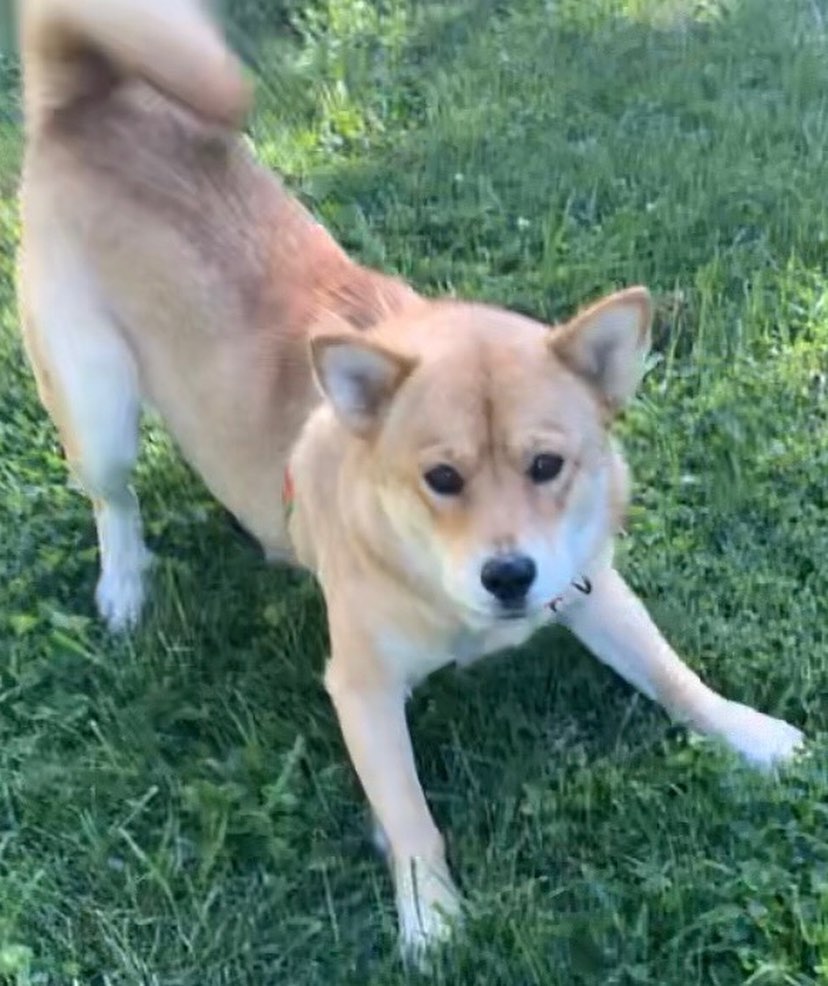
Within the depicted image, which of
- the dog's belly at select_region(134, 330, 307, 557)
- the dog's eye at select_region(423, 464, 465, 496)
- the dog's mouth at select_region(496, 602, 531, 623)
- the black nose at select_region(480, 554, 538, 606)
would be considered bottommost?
the dog's belly at select_region(134, 330, 307, 557)

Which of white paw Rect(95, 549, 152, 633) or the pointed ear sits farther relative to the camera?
white paw Rect(95, 549, 152, 633)

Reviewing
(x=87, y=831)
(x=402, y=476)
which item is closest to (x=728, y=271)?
(x=402, y=476)

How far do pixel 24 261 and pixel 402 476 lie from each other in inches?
50.7

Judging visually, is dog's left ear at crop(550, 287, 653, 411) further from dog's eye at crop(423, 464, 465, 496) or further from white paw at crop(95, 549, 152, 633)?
white paw at crop(95, 549, 152, 633)

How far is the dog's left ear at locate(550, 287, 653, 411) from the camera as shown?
283 centimetres

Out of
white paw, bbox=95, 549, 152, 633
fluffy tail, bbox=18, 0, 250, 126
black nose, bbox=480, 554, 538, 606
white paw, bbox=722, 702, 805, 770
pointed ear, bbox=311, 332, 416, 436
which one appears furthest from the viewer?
white paw, bbox=95, 549, 152, 633

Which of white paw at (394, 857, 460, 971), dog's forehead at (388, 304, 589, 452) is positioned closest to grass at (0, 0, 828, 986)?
white paw at (394, 857, 460, 971)

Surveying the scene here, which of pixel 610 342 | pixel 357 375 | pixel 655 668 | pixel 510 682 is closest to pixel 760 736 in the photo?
pixel 655 668

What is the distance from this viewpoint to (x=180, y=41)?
3.35 m

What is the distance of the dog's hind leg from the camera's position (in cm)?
357

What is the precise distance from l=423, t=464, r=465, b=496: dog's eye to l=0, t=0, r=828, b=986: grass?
66cm

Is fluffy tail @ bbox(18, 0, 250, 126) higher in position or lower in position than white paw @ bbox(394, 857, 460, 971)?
higher

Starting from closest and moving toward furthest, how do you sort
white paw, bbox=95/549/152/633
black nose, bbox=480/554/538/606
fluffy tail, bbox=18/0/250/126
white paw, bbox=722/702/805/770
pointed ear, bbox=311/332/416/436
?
black nose, bbox=480/554/538/606 < pointed ear, bbox=311/332/416/436 < white paw, bbox=722/702/805/770 < fluffy tail, bbox=18/0/250/126 < white paw, bbox=95/549/152/633

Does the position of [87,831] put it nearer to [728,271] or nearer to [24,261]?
[24,261]
